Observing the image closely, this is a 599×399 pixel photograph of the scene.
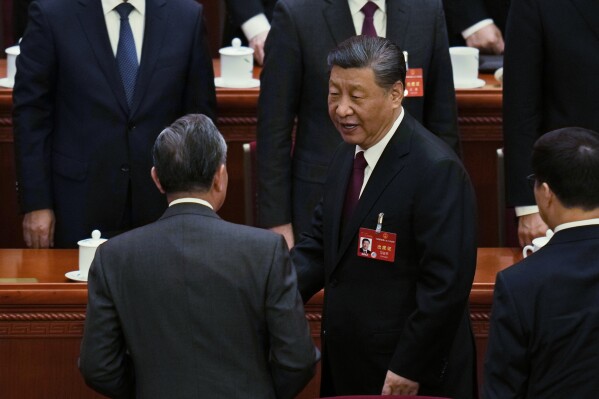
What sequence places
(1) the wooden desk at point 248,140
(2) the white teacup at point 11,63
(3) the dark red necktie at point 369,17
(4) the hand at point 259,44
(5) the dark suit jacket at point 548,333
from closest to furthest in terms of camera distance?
(5) the dark suit jacket at point 548,333
(3) the dark red necktie at point 369,17
(1) the wooden desk at point 248,140
(2) the white teacup at point 11,63
(4) the hand at point 259,44

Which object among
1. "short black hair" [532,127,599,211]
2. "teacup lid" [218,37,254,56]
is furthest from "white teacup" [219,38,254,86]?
"short black hair" [532,127,599,211]

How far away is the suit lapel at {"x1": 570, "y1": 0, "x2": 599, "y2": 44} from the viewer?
353 cm

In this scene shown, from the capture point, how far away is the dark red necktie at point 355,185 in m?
2.93

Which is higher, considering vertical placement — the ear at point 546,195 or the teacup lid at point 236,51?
the teacup lid at point 236,51

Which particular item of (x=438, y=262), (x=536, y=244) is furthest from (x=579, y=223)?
(x=536, y=244)

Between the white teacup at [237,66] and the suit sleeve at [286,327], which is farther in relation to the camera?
the white teacup at [237,66]

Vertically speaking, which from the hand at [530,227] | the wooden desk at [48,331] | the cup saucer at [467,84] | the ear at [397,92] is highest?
the ear at [397,92]

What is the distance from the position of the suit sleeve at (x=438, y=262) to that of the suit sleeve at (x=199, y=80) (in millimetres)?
1273

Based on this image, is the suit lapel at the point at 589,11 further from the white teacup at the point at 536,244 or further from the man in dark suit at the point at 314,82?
the white teacup at the point at 536,244

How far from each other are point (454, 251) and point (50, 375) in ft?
3.84

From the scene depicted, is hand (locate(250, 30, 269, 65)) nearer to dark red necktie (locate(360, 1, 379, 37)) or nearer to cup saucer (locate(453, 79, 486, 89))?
cup saucer (locate(453, 79, 486, 89))

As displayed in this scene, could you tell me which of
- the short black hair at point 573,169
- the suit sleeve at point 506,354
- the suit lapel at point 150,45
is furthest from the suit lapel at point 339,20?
the suit sleeve at point 506,354

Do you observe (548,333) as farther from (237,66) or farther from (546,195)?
(237,66)

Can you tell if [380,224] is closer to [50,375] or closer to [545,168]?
[545,168]
